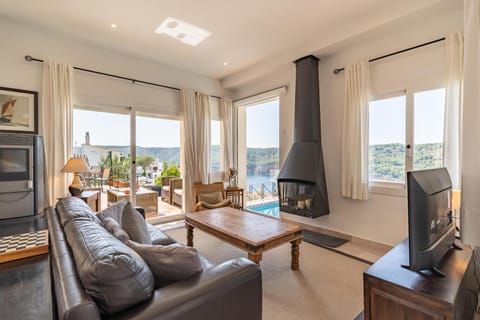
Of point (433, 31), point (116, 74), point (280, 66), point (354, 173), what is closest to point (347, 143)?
point (354, 173)

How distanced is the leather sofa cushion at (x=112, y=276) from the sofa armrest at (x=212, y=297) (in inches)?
1.8

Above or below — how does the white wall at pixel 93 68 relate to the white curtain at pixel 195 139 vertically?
above

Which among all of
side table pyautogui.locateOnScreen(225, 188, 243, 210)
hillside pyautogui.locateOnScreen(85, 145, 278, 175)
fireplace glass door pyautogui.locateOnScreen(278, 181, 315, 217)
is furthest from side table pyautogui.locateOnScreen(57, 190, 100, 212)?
fireplace glass door pyautogui.locateOnScreen(278, 181, 315, 217)

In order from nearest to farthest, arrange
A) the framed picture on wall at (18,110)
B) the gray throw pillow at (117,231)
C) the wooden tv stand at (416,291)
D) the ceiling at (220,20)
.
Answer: the wooden tv stand at (416,291) < the gray throw pillow at (117,231) < the ceiling at (220,20) < the framed picture on wall at (18,110)

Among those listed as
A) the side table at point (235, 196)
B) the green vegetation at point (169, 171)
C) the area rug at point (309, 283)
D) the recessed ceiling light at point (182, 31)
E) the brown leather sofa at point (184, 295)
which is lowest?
the area rug at point (309, 283)

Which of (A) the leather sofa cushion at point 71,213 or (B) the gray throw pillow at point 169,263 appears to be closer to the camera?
(B) the gray throw pillow at point 169,263

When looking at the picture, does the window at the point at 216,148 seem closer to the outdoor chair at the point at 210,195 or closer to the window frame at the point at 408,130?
the outdoor chair at the point at 210,195

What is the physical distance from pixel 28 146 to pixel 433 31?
486cm

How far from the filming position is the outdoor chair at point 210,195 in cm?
416

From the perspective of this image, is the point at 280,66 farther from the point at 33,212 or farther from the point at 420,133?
the point at 33,212

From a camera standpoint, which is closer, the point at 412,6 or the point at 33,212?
the point at 412,6

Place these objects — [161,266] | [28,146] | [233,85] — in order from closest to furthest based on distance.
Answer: [161,266] < [28,146] < [233,85]

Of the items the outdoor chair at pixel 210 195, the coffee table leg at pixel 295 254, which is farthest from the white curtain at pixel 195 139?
the coffee table leg at pixel 295 254

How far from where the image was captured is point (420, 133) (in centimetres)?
277
